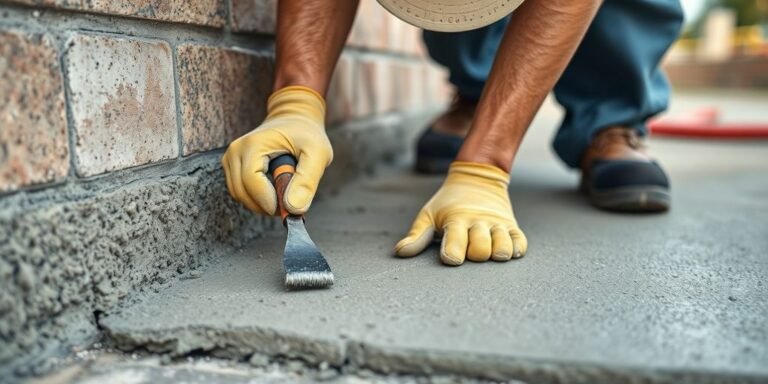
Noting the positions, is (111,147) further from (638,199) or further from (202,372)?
(638,199)

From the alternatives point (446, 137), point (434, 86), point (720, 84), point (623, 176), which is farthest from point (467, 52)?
point (720, 84)

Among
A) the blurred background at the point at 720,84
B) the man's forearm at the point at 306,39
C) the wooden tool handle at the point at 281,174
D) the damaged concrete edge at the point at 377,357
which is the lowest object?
the blurred background at the point at 720,84

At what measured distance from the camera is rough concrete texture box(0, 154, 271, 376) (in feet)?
2.52

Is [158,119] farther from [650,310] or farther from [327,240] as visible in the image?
[650,310]

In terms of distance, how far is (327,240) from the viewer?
1286 mm

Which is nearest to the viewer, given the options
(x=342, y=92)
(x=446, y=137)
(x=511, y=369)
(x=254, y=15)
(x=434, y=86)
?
(x=511, y=369)

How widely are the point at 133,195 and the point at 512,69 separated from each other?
2.25 feet

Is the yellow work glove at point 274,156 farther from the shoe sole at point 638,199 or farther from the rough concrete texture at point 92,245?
→ the shoe sole at point 638,199

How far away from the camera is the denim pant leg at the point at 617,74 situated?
1.60 meters

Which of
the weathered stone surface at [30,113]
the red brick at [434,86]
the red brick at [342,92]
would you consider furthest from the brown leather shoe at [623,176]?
the red brick at [434,86]

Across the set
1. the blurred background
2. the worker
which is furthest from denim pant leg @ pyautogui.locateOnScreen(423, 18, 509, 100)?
the blurred background

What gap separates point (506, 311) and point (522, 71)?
47 centimetres

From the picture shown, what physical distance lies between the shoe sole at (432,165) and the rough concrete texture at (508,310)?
0.65m

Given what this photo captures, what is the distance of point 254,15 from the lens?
135 cm
